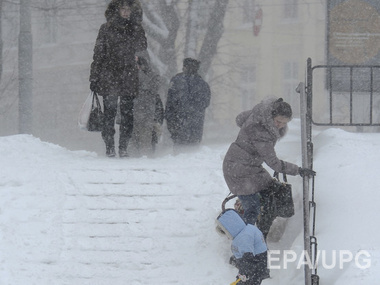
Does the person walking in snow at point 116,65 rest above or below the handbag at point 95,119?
above

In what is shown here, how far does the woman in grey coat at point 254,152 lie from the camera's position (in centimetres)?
680

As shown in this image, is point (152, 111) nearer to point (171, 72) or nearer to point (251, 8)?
point (171, 72)

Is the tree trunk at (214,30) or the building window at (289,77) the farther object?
the building window at (289,77)

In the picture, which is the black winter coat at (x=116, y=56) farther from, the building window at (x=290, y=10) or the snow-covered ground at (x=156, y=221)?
the building window at (x=290, y=10)

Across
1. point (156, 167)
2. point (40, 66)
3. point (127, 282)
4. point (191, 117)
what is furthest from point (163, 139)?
point (40, 66)

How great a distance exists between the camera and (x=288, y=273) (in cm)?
673

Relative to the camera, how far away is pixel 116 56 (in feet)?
33.0

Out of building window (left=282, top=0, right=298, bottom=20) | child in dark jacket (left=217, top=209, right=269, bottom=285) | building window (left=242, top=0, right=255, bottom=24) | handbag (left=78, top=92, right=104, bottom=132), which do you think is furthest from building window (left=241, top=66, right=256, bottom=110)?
child in dark jacket (left=217, top=209, right=269, bottom=285)

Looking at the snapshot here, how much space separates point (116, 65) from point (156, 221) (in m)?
2.72

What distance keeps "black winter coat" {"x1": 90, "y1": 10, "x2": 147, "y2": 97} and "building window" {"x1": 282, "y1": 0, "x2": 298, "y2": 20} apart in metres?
28.7

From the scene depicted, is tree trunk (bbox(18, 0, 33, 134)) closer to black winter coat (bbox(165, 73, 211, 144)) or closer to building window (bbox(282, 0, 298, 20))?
black winter coat (bbox(165, 73, 211, 144))

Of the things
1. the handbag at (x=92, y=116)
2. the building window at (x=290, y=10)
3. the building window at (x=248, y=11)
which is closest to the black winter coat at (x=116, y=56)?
the handbag at (x=92, y=116)

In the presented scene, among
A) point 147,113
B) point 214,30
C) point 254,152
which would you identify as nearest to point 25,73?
point 147,113

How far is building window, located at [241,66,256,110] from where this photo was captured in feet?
124
